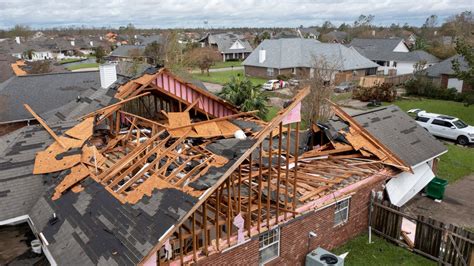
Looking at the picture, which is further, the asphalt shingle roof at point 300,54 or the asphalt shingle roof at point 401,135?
the asphalt shingle roof at point 300,54

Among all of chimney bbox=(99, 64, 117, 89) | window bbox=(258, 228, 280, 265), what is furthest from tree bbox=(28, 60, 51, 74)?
window bbox=(258, 228, 280, 265)

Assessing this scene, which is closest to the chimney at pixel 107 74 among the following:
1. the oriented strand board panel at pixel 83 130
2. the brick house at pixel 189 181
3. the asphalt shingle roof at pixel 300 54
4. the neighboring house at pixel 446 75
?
the brick house at pixel 189 181

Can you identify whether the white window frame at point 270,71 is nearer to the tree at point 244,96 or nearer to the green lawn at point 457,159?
the green lawn at point 457,159

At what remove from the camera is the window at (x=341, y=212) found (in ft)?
43.3

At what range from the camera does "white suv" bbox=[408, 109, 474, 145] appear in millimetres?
26125

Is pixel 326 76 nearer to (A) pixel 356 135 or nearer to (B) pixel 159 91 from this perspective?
(A) pixel 356 135

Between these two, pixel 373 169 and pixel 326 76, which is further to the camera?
pixel 326 76

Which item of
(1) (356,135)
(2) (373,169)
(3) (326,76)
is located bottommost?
(2) (373,169)

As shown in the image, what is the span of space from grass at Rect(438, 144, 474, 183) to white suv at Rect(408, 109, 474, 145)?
2.92 ft

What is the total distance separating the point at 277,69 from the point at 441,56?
28.2 meters

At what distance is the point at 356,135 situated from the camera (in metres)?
15.9

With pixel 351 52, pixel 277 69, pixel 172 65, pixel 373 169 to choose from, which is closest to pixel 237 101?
pixel 172 65

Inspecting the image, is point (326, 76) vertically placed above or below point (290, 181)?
above

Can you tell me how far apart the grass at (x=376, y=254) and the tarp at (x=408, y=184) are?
7.07 ft
